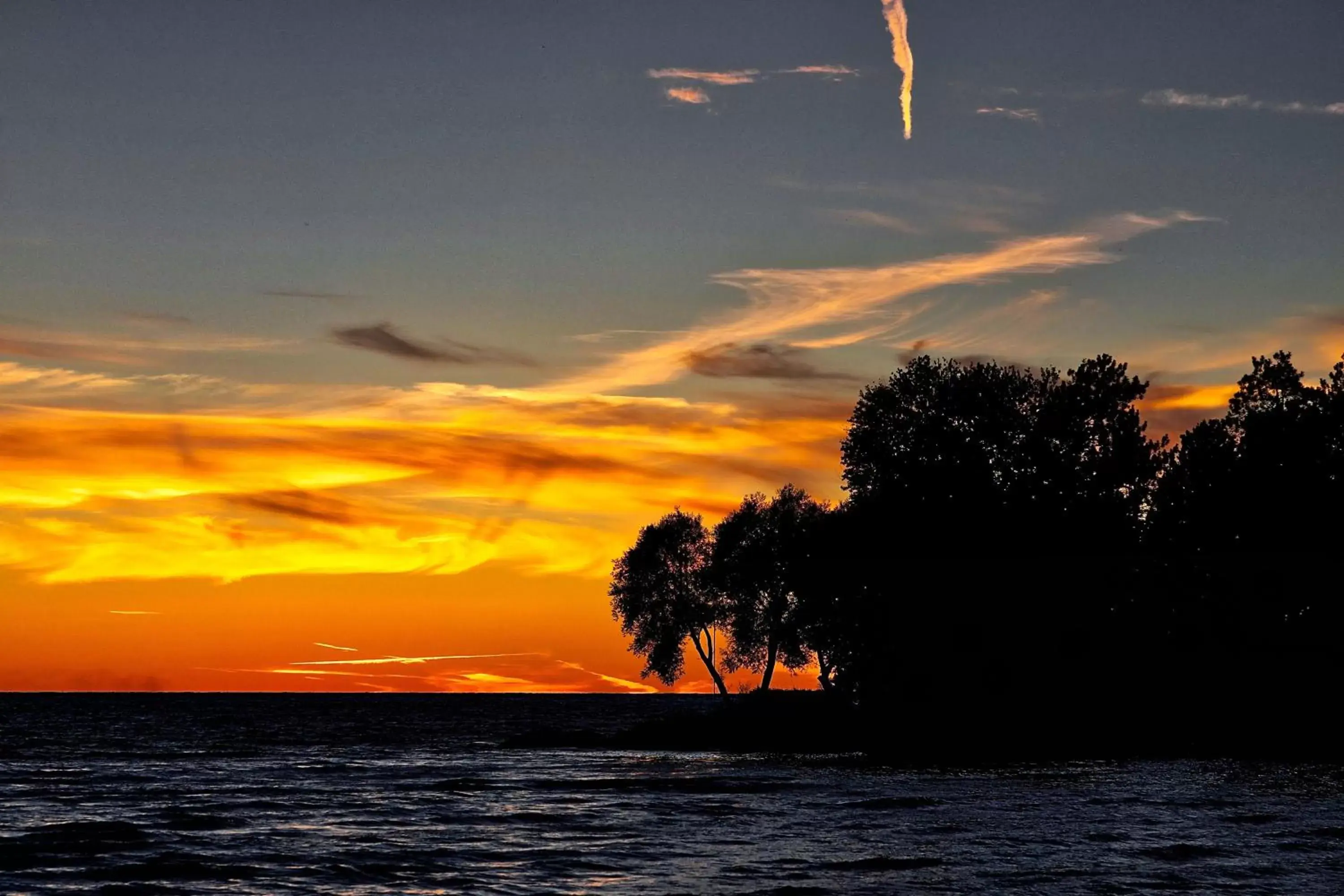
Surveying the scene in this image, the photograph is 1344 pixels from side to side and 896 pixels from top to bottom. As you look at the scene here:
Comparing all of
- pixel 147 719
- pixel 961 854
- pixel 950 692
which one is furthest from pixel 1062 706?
pixel 147 719

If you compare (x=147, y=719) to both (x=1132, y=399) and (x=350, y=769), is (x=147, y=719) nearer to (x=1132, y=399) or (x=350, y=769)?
(x=350, y=769)

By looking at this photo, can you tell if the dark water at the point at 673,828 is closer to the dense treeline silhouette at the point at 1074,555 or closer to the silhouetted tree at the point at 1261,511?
the dense treeline silhouette at the point at 1074,555

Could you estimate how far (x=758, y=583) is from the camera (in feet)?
314

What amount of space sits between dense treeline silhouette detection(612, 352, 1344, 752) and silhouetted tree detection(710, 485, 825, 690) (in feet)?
55.4

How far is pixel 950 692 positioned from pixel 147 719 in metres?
116

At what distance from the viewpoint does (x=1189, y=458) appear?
7644 centimetres

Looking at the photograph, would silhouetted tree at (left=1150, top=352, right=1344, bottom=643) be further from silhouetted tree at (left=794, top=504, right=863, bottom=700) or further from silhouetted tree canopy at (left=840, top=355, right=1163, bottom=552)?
silhouetted tree at (left=794, top=504, right=863, bottom=700)

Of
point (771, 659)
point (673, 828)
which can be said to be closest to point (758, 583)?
point (771, 659)

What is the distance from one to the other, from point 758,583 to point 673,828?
5971 centimetres

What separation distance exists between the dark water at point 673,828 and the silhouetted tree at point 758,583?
93.0 ft

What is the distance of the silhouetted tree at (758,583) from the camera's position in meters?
95.4

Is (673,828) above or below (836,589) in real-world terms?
below

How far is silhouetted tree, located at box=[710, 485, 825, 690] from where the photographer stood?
313 feet

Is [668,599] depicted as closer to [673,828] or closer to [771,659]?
[771,659]
